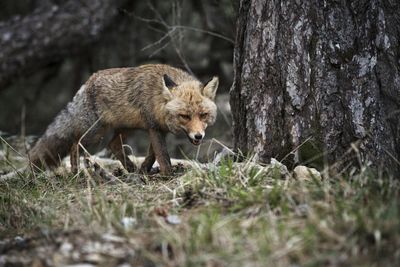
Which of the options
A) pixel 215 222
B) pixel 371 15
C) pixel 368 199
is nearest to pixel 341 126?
pixel 371 15

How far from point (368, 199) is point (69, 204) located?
214cm

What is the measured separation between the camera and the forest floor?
3.23 m

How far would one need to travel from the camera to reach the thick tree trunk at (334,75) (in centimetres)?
516

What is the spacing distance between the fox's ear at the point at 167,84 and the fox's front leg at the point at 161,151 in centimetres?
50

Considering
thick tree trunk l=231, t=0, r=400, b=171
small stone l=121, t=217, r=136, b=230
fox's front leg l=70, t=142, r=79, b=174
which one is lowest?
fox's front leg l=70, t=142, r=79, b=174

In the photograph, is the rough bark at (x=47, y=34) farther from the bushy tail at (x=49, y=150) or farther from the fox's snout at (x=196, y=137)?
the fox's snout at (x=196, y=137)

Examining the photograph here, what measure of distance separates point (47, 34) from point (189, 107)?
4.22m

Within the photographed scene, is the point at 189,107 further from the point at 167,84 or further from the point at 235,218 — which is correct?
the point at 235,218

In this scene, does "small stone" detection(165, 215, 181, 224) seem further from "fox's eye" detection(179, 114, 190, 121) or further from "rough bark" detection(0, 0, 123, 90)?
"rough bark" detection(0, 0, 123, 90)

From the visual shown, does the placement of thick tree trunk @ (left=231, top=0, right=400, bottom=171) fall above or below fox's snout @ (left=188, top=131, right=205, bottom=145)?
above

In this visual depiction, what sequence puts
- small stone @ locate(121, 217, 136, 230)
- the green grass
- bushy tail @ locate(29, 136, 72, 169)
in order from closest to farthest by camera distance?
the green grass
small stone @ locate(121, 217, 136, 230)
bushy tail @ locate(29, 136, 72, 169)

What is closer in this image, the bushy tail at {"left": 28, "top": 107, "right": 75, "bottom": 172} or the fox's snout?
the fox's snout

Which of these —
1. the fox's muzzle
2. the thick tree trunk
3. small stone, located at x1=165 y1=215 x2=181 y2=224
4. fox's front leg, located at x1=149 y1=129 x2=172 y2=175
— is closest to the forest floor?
small stone, located at x1=165 y1=215 x2=181 y2=224

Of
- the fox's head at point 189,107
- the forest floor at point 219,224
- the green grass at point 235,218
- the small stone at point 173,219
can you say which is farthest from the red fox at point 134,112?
the small stone at point 173,219
